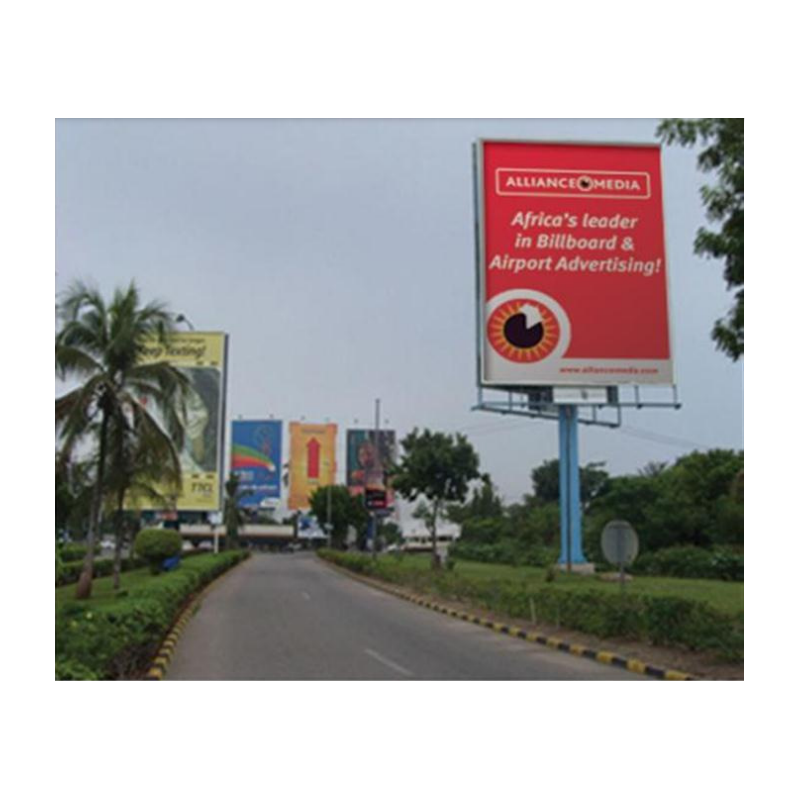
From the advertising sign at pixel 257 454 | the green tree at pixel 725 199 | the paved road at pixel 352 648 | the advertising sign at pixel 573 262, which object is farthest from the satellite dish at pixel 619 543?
the advertising sign at pixel 257 454

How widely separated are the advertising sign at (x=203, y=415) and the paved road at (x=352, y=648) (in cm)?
1732

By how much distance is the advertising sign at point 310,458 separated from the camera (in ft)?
182

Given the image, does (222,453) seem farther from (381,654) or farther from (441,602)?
(381,654)

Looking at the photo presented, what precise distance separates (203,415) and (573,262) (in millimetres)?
20463

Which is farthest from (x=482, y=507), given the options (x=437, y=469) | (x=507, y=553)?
(x=437, y=469)

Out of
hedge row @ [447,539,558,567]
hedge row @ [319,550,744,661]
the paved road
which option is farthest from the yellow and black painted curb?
hedge row @ [447,539,558,567]

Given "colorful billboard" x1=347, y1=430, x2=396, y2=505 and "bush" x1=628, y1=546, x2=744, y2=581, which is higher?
"colorful billboard" x1=347, y1=430, x2=396, y2=505

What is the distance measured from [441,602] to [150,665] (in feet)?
29.5

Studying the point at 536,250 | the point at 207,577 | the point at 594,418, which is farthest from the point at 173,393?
the point at 594,418

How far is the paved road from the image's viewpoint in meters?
8.70

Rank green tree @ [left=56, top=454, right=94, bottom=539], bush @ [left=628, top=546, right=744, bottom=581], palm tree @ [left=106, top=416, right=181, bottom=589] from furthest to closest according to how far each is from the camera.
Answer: bush @ [left=628, top=546, right=744, bottom=581], palm tree @ [left=106, top=416, right=181, bottom=589], green tree @ [left=56, top=454, right=94, bottom=539]

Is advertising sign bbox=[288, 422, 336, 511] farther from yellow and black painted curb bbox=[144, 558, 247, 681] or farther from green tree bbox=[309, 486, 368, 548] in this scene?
yellow and black painted curb bbox=[144, 558, 247, 681]

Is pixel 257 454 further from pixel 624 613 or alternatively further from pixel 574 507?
pixel 624 613

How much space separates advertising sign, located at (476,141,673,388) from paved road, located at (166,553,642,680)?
5.82 m
